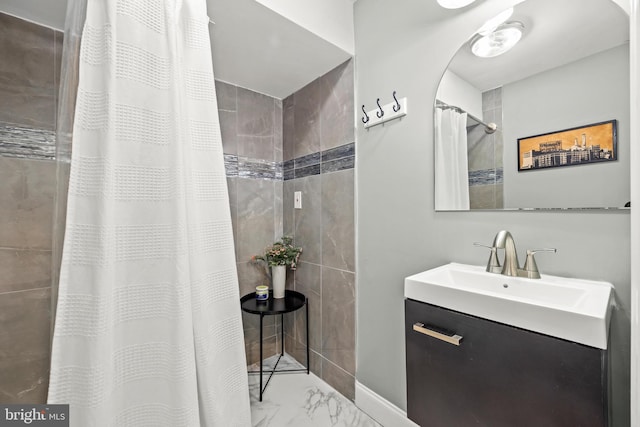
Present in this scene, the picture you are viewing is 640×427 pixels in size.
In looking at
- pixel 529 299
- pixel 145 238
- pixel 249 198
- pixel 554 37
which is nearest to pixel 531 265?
pixel 529 299

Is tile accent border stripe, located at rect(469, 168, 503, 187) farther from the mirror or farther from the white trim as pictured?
the white trim

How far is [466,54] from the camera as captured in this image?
116cm

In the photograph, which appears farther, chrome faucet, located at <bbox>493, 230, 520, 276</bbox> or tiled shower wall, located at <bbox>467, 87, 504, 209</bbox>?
tiled shower wall, located at <bbox>467, 87, 504, 209</bbox>

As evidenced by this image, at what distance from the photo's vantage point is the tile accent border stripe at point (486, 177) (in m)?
1.08

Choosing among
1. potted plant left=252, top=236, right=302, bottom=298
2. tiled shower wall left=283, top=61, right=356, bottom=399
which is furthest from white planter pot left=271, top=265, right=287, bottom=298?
tiled shower wall left=283, top=61, right=356, bottom=399

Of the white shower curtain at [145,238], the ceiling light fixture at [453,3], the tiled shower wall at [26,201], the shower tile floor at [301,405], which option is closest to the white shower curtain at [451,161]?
→ the ceiling light fixture at [453,3]

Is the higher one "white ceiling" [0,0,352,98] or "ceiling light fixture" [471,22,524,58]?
"white ceiling" [0,0,352,98]

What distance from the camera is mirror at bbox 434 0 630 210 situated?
2.80ft

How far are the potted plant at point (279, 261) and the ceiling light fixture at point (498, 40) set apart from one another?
1.53 meters

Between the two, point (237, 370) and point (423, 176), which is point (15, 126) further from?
point (423, 176)

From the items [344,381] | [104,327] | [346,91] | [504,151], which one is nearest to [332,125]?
[346,91]

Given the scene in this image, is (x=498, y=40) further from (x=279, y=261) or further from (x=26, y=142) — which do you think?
(x=26, y=142)

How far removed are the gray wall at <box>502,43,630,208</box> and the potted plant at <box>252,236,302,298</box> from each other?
1.34 meters

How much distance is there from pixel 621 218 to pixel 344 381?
156cm
